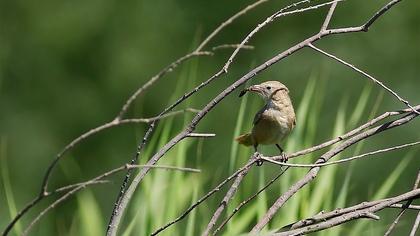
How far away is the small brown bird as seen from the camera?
4.42 metres

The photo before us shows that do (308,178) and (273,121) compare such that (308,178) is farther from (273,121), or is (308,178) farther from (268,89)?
(273,121)

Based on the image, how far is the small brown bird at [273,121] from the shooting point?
14.5ft

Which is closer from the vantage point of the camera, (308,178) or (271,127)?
(308,178)

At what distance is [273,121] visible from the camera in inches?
176

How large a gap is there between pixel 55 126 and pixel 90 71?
1.05 m

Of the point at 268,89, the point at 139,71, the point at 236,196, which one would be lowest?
the point at 236,196

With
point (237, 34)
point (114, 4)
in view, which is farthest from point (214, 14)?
point (114, 4)

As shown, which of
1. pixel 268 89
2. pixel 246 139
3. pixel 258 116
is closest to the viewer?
pixel 268 89

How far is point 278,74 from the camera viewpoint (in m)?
12.9

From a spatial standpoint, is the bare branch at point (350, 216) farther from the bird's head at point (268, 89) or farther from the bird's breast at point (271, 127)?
the bird's breast at point (271, 127)

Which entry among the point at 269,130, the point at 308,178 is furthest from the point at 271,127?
the point at 308,178

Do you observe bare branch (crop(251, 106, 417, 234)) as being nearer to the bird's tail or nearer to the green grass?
the green grass

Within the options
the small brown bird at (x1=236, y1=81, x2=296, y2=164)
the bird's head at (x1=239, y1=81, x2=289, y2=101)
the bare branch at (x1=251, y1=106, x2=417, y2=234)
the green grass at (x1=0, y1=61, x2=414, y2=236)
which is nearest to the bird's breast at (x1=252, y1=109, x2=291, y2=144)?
the small brown bird at (x1=236, y1=81, x2=296, y2=164)

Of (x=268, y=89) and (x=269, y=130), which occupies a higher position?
(x=268, y=89)
